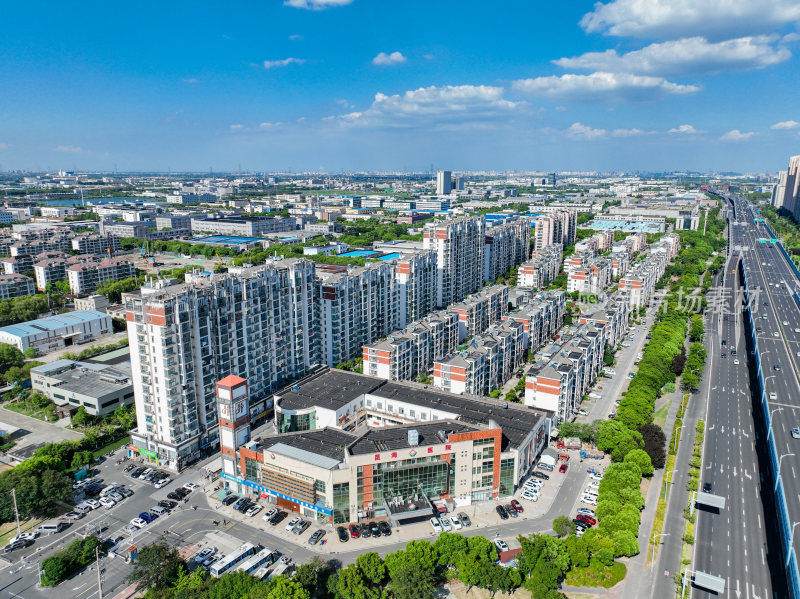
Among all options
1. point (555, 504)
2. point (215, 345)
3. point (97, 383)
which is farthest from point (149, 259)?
point (555, 504)

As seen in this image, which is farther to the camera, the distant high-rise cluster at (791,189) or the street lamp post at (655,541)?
the distant high-rise cluster at (791,189)

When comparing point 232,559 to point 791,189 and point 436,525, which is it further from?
point 791,189

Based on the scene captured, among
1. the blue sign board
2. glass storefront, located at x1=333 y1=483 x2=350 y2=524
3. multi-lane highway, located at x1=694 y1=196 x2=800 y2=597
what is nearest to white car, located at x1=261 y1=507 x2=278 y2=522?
the blue sign board

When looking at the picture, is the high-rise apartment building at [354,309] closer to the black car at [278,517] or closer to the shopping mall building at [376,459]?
the shopping mall building at [376,459]

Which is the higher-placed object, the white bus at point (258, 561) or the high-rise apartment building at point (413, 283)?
the high-rise apartment building at point (413, 283)

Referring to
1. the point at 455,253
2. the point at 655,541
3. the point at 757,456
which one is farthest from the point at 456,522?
the point at 455,253

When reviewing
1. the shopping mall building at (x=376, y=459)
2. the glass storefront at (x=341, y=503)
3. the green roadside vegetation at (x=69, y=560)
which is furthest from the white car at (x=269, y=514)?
the green roadside vegetation at (x=69, y=560)

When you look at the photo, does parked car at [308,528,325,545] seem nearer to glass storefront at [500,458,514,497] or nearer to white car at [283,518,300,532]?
white car at [283,518,300,532]
